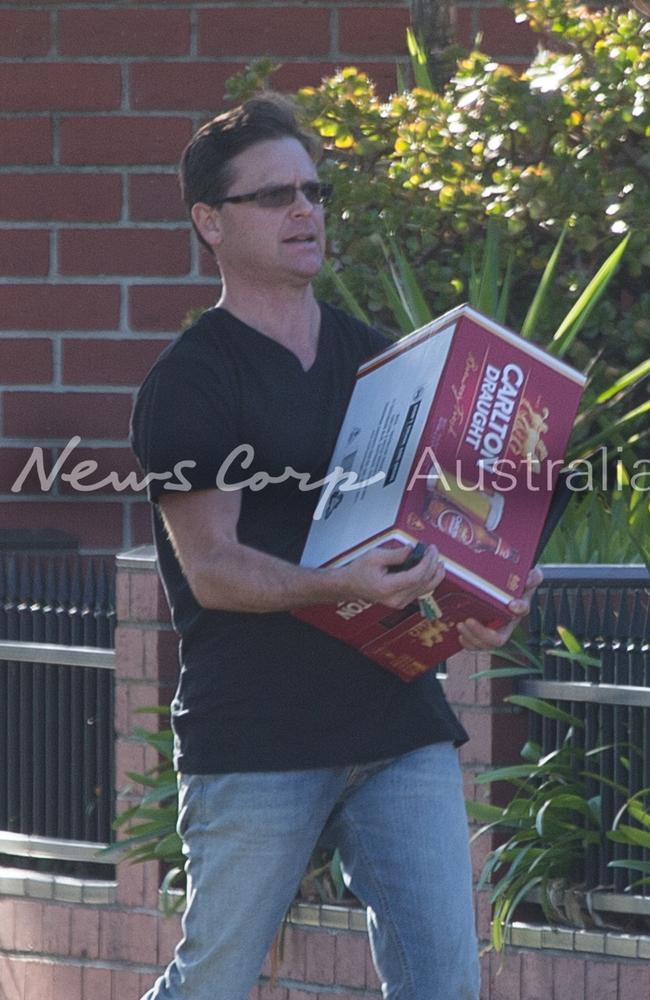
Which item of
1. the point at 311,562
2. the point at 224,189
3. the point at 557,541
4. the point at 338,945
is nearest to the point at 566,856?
the point at 338,945

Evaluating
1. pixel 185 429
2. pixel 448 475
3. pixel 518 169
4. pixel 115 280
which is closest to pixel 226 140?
pixel 185 429

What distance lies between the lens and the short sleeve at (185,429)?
318cm

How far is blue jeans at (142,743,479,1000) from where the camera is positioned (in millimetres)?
3270

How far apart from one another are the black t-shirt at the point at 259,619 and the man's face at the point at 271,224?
112 mm

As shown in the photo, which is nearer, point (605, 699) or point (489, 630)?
point (489, 630)

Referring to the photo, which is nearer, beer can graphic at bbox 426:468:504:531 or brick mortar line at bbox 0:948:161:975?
beer can graphic at bbox 426:468:504:531

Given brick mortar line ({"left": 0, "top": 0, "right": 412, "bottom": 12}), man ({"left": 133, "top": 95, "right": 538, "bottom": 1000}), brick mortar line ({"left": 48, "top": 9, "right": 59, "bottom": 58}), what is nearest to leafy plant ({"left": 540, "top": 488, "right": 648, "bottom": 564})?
man ({"left": 133, "top": 95, "right": 538, "bottom": 1000})

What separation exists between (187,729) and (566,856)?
64.8 inches

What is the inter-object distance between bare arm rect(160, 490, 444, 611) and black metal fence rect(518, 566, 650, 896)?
1.66 metres

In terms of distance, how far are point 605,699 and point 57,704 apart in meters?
1.68

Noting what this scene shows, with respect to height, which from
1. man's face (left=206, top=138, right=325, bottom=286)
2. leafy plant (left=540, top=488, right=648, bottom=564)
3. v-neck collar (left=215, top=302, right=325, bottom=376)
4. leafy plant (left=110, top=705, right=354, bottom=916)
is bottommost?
leafy plant (left=110, top=705, right=354, bottom=916)

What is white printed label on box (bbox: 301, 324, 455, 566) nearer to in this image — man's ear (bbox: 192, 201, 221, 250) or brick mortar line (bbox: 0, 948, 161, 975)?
man's ear (bbox: 192, 201, 221, 250)

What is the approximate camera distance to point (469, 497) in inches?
125

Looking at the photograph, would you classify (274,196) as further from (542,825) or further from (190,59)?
(190,59)
